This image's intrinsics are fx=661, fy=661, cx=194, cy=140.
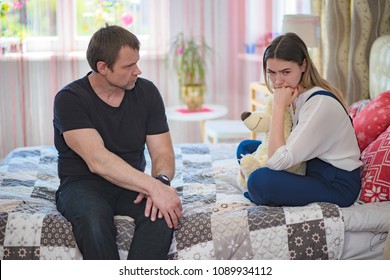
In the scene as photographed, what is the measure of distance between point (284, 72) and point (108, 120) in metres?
0.64

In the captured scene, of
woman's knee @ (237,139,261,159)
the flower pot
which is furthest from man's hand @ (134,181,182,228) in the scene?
the flower pot

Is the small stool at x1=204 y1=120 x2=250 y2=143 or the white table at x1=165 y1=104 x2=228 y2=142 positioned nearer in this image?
the small stool at x1=204 y1=120 x2=250 y2=143

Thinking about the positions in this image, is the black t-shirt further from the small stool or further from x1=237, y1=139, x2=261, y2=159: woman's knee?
the small stool

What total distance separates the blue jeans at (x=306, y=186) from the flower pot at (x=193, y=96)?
223cm

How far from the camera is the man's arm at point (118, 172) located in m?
2.13

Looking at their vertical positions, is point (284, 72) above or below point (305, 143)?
above

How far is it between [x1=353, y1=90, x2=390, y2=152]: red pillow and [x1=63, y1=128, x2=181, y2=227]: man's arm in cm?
91

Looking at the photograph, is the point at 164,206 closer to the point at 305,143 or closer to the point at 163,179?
the point at 163,179

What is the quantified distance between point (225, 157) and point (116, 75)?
91 cm

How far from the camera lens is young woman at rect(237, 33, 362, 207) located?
2.18 metres

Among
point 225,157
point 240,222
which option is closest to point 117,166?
point 240,222

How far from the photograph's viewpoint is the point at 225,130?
4172mm

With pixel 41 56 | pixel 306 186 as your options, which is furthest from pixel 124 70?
pixel 41 56

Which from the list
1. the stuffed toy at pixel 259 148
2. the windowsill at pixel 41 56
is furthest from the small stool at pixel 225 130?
the stuffed toy at pixel 259 148
